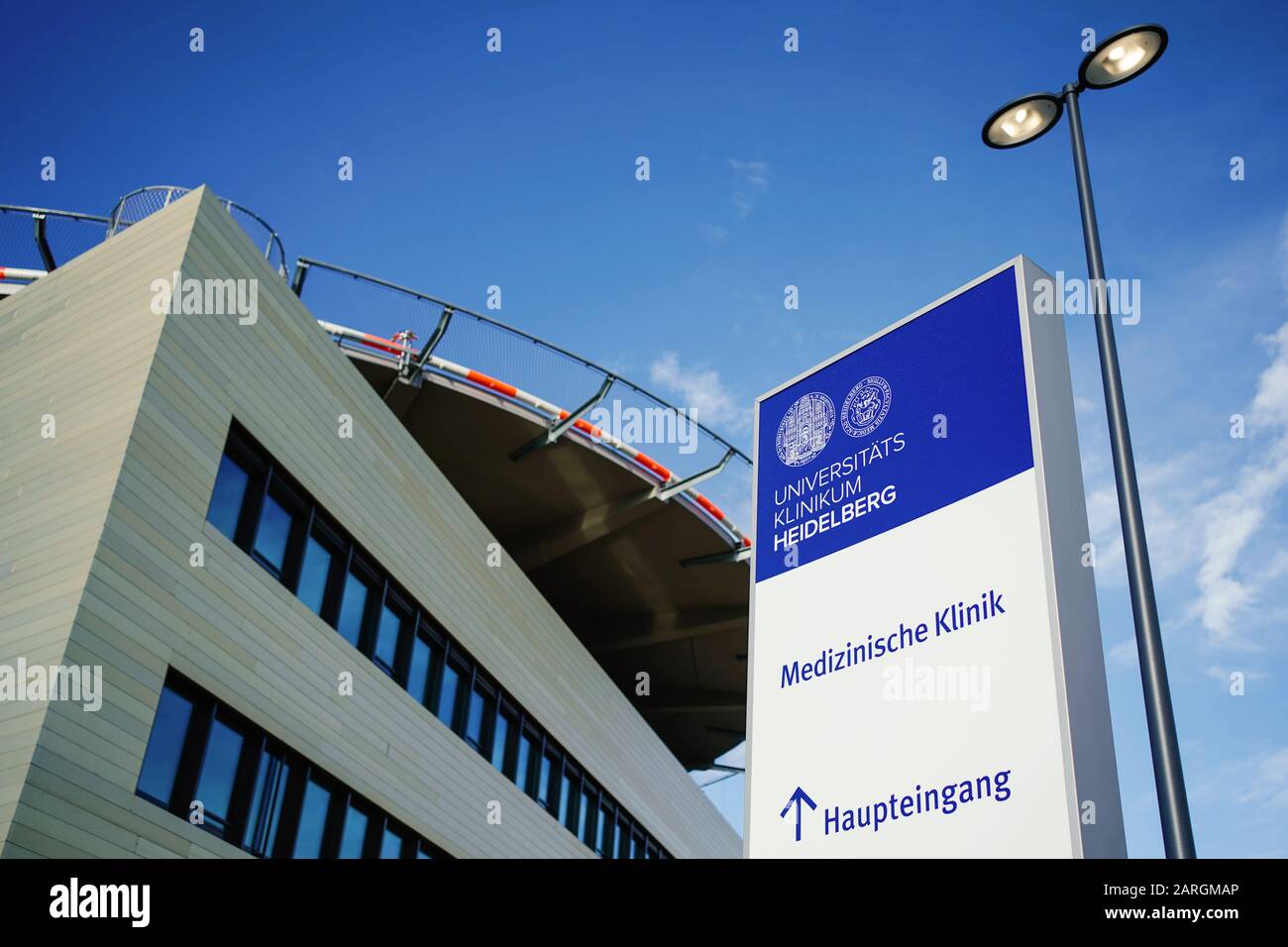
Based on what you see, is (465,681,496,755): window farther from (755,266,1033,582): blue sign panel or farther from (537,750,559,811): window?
(755,266,1033,582): blue sign panel

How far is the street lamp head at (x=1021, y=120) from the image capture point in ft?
28.5

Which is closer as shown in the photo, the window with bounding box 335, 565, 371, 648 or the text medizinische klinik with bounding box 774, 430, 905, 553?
the text medizinische klinik with bounding box 774, 430, 905, 553

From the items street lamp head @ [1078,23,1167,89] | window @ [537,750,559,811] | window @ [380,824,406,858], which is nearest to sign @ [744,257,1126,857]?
street lamp head @ [1078,23,1167,89]

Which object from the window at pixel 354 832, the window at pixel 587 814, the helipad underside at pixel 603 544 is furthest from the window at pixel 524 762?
the window at pixel 354 832

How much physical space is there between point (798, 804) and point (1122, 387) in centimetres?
349

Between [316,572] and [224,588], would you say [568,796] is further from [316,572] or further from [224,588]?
[224,588]

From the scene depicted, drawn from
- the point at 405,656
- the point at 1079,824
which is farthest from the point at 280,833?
the point at 1079,824

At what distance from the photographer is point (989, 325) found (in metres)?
6.60

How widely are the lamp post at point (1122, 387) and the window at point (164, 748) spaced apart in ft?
28.7

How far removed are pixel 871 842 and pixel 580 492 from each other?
17.2m

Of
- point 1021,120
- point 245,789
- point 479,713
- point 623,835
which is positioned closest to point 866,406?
point 1021,120

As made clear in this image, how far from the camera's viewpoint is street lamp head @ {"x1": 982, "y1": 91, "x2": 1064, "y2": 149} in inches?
342

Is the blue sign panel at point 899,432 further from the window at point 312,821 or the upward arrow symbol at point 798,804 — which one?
Answer: the window at point 312,821

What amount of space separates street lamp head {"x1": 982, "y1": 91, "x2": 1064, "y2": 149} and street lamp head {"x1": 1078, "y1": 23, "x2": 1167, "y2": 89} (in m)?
0.30
